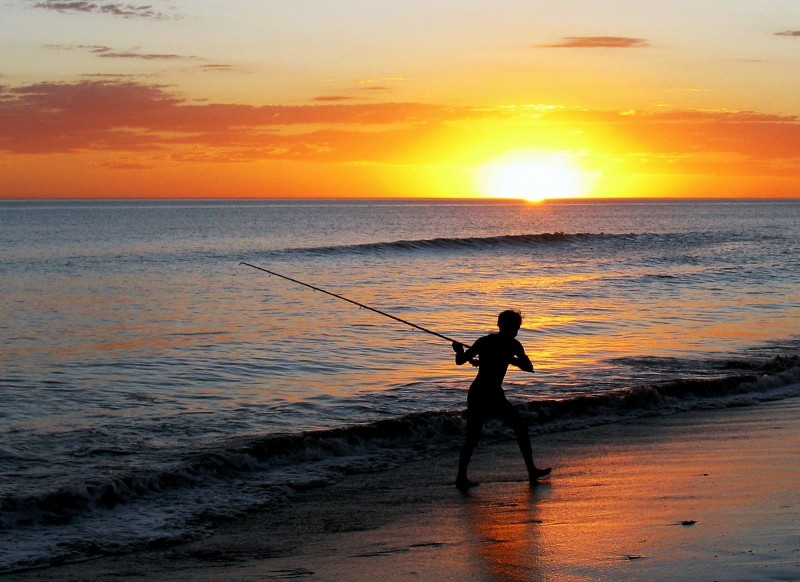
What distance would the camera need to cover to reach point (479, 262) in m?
41.5

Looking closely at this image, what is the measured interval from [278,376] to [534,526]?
725cm

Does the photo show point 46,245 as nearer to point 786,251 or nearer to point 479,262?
point 479,262

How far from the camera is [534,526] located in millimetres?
6590

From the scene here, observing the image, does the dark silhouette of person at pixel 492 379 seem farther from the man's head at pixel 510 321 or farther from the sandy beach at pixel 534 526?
the sandy beach at pixel 534 526

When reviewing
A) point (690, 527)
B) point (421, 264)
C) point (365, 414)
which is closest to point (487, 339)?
point (690, 527)

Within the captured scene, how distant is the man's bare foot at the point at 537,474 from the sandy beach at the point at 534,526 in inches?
4.2

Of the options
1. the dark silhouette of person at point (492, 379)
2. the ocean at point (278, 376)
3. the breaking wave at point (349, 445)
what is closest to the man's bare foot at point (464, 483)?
the dark silhouette of person at point (492, 379)

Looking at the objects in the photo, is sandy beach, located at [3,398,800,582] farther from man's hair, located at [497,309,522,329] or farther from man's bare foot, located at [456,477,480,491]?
man's hair, located at [497,309,522,329]

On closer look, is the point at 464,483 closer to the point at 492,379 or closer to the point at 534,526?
the point at 492,379

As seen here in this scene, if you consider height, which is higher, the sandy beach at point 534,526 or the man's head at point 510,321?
the man's head at point 510,321

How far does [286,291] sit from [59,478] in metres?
17.3

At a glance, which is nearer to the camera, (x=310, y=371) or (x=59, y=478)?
(x=59, y=478)

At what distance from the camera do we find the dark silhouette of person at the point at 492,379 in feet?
26.1

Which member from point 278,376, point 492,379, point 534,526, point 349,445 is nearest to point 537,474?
point 492,379
